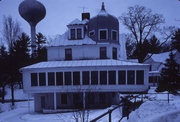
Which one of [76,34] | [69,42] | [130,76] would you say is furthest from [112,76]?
[76,34]

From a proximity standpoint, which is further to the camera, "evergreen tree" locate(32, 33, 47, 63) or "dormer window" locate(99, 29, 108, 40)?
"evergreen tree" locate(32, 33, 47, 63)

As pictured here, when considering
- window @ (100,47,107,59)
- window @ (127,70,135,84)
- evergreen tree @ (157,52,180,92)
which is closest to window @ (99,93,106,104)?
window @ (127,70,135,84)

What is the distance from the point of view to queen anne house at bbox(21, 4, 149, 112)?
17.8m

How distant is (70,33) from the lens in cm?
2169

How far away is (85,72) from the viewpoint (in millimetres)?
18250

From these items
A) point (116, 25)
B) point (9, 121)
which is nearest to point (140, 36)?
point (116, 25)

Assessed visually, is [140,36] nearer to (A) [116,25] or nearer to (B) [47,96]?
(A) [116,25]

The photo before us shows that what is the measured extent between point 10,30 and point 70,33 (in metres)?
23.7

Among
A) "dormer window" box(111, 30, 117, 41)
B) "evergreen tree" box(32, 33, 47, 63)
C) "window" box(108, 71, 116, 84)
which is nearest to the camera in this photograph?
"window" box(108, 71, 116, 84)

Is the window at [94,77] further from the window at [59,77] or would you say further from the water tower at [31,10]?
the water tower at [31,10]

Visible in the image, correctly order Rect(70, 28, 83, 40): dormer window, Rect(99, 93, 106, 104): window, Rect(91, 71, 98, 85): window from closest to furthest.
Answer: Rect(91, 71, 98, 85): window, Rect(99, 93, 106, 104): window, Rect(70, 28, 83, 40): dormer window

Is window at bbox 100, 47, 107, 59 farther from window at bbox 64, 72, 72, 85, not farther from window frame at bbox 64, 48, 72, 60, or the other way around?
window at bbox 64, 72, 72, 85

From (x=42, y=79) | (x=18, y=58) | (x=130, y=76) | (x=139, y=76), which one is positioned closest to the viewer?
(x=139, y=76)

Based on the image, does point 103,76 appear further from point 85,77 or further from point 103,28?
point 103,28
